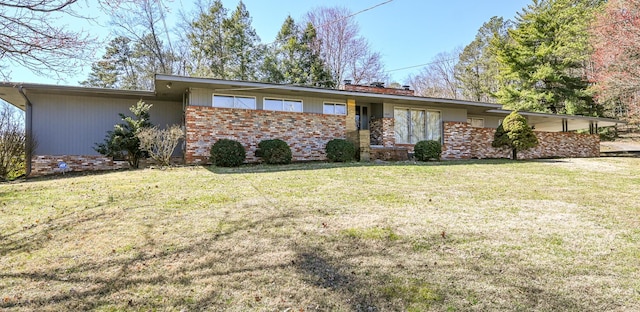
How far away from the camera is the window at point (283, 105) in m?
12.7

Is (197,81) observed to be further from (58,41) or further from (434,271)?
(434,271)

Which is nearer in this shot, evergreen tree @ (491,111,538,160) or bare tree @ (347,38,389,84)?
evergreen tree @ (491,111,538,160)

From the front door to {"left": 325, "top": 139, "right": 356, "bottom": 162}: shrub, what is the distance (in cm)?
307

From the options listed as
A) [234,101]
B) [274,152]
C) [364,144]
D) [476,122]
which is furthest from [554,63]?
[234,101]

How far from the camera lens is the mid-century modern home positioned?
37.6 ft

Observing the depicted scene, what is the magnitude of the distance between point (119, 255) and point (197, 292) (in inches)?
52.0

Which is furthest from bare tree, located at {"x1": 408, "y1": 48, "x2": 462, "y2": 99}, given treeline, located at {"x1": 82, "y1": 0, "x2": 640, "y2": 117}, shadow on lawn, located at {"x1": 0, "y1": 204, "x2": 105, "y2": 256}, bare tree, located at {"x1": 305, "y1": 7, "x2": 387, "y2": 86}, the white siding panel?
shadow on lawn, located at {"x1": 0, "y1": 204, "x2": 105, "y2": 256}

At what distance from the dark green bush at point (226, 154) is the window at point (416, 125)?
7.36 metres

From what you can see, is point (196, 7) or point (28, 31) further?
point (196, 7)

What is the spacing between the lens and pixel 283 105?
12.9m

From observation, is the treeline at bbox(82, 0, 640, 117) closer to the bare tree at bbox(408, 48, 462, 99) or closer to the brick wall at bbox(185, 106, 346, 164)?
the bare tree at bbox(408, 48, 462, 99)

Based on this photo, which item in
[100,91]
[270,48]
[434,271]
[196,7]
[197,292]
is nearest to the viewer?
[197,292]

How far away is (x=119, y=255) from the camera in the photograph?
345 centimetres

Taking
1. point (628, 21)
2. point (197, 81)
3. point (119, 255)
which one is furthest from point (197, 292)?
point (628, 21)
